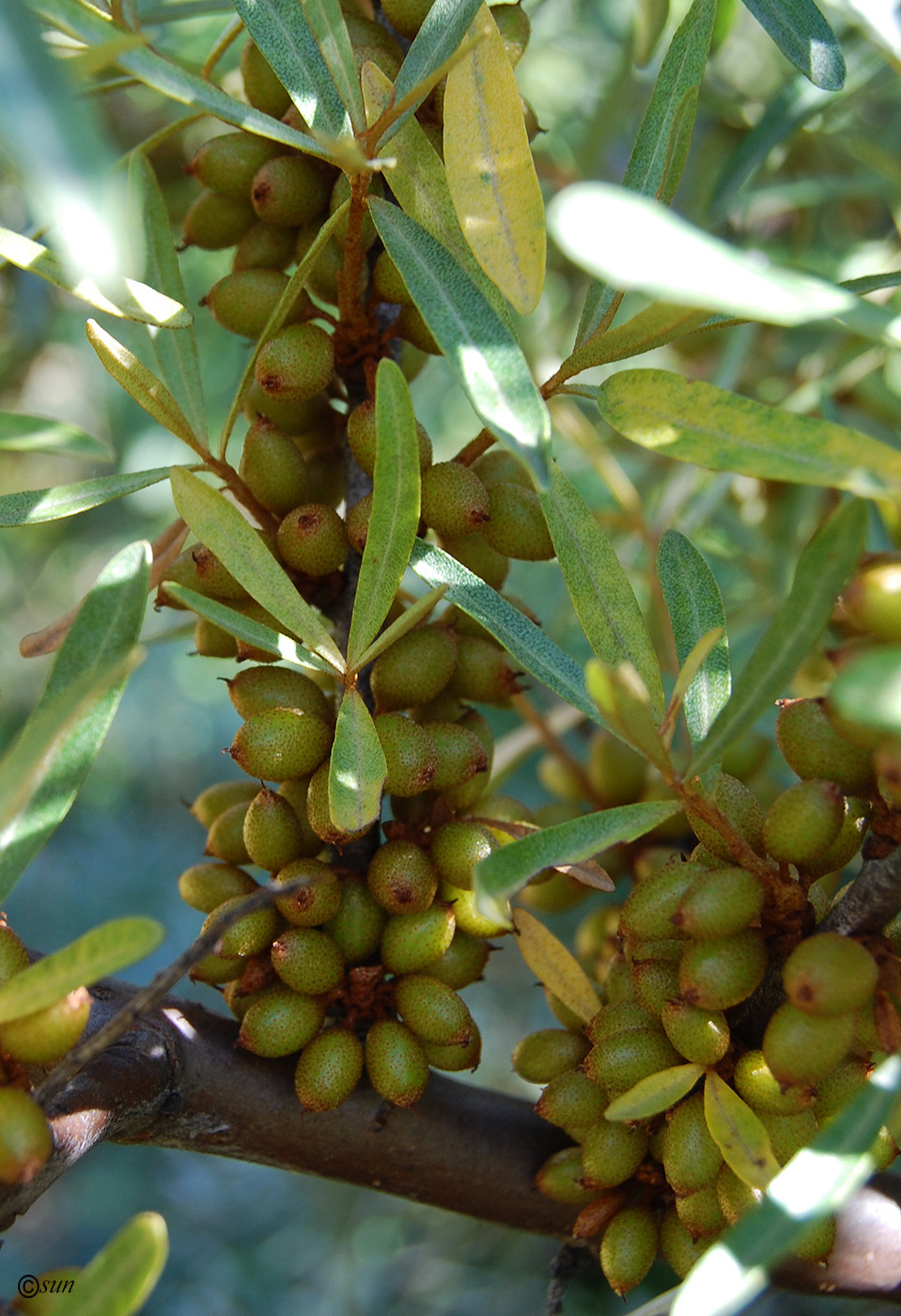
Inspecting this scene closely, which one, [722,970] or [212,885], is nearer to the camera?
[722,970]

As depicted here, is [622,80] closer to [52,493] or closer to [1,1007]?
[52,493]

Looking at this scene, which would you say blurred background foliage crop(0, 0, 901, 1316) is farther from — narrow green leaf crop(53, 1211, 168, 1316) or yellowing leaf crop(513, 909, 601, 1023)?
narrow green leaf crop(53, 1211, 168, 1316)

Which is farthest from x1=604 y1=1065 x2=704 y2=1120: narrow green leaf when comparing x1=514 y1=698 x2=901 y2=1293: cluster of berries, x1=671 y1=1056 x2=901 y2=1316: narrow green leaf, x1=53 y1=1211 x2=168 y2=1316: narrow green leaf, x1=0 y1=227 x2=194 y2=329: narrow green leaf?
x1=0 y1=227 x2=194 y2=329: narrow green leaf

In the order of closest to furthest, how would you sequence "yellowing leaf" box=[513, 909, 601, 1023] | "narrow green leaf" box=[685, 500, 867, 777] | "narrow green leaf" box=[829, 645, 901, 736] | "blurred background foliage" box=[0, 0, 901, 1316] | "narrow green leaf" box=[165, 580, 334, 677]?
"narrow green leaf" box=[829, 645, 901, 736] → "narrow green leaf" box=[685, 500, 867, 777] → "narrow green leaf" box=[165, 580, 334, 677] → "yellowing leaf" box=[513, 909, 601, 1023] → "blurred background foliage" box=[0, 0, 901, 1316]

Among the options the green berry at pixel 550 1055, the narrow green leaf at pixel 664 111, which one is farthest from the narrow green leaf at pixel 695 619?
the green berry at pixel 550 1055

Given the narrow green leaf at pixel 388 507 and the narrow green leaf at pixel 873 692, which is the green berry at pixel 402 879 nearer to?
the narrow green leaf at pixel 388 507

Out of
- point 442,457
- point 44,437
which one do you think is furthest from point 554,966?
point 442,457

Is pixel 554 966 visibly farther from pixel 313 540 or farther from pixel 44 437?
pixel 44 437

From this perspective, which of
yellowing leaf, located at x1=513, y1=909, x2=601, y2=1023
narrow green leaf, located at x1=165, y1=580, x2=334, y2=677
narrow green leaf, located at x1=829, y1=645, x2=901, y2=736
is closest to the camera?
narrow green leaf, located at x1=829, y1=645, x2=901, y2=736
